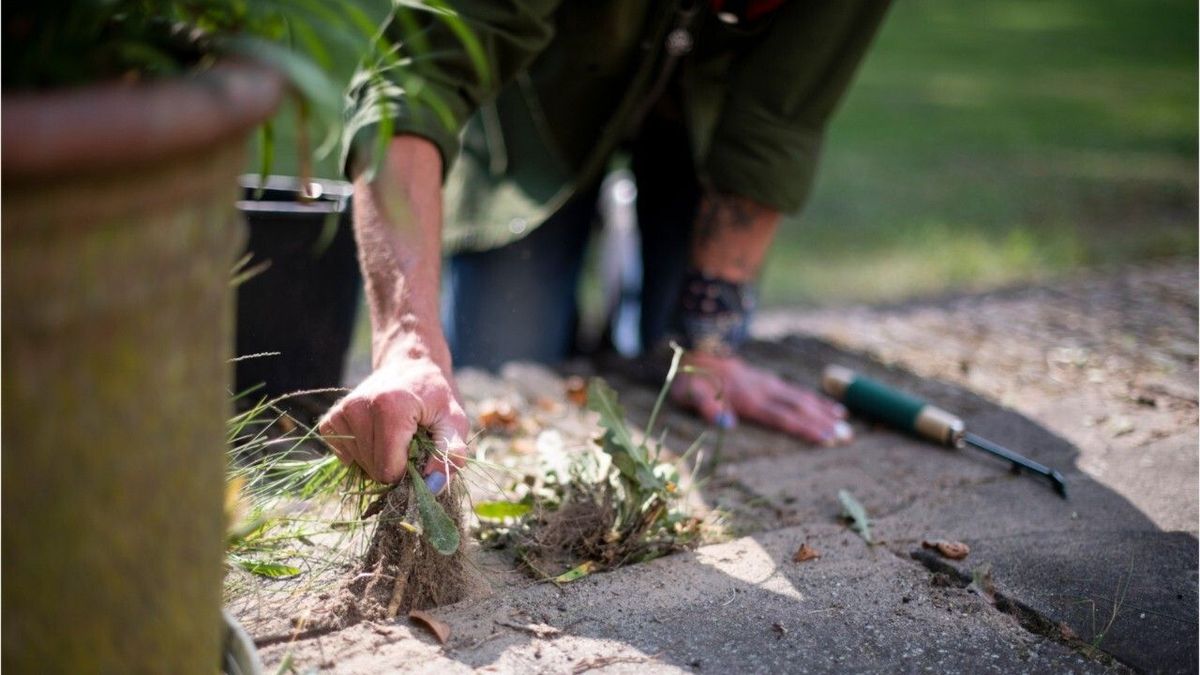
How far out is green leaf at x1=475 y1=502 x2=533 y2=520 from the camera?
170 centimetres

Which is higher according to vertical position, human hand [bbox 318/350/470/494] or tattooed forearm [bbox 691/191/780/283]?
tattooed forearm [bbox 691/191/780/283]

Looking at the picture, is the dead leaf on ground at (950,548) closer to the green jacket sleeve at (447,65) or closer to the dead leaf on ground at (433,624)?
the dead leaf on ground at (433,624)

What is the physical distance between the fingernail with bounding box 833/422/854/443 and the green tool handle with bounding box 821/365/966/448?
84 millimetres

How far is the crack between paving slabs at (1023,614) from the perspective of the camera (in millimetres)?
1479

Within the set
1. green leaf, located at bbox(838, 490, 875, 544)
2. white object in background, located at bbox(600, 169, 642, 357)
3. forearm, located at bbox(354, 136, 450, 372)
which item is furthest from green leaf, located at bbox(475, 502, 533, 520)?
white object in background, located at bbox(600, 169, 642, 357)

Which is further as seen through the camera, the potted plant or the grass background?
the grass background

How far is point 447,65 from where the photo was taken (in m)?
1.89

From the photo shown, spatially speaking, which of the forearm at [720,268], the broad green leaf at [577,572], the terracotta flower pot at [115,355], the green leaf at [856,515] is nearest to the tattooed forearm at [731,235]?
the forearm at [720,268]

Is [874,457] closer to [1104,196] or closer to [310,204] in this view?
[310,204]

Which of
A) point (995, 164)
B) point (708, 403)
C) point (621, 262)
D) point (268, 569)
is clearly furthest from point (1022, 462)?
point (995, 164)

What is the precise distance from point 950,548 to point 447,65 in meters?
1.13

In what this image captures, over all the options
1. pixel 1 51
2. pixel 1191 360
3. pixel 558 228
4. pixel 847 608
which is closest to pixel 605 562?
pixel 847 608

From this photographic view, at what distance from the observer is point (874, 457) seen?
2223 mm

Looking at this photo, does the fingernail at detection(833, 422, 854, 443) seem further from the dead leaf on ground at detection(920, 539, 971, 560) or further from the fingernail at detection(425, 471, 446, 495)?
the fingernail at detection(425, 471, 446, 495)
